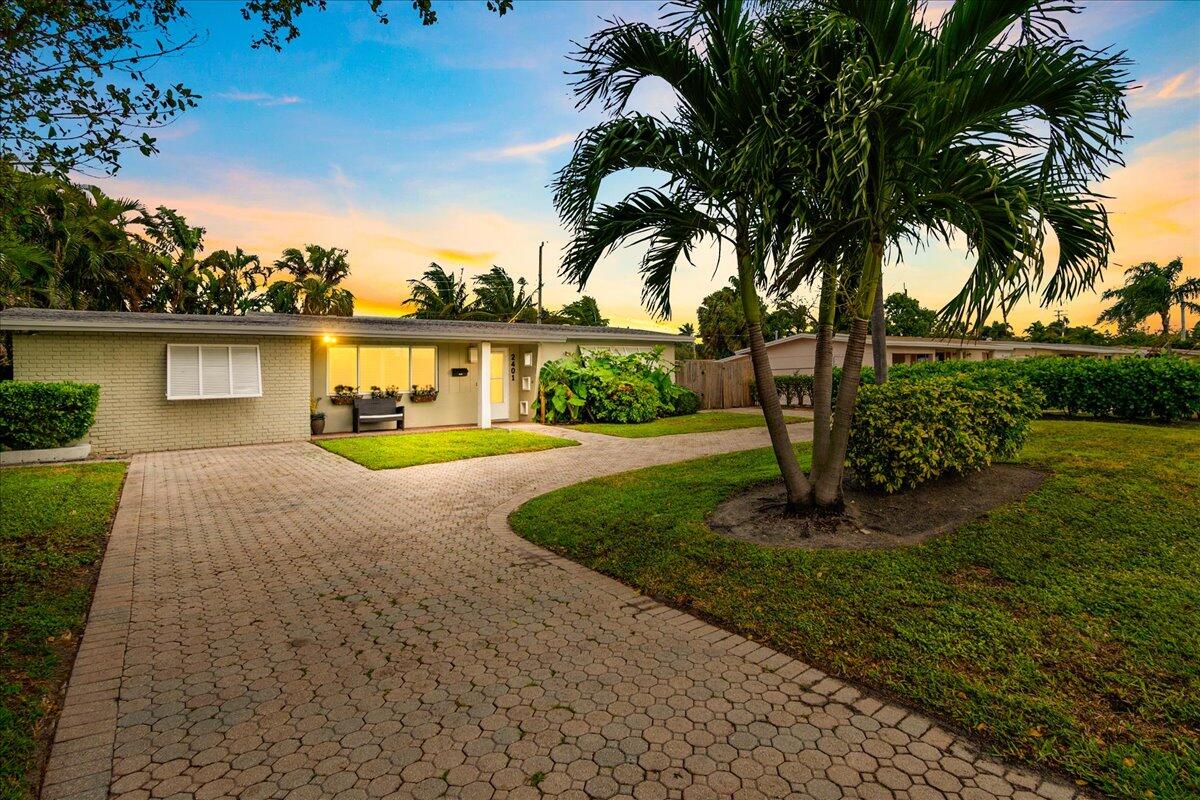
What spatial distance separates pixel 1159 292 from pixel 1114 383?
105 feet

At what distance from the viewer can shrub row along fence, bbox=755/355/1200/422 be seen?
9773 millimetres

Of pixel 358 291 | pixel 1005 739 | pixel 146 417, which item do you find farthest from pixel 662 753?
pixel 358 291

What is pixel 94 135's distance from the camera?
4168mm

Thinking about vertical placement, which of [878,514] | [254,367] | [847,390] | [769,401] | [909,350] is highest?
[909,350]

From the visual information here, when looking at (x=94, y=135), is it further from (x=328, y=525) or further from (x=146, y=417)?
(x=146, y=417)

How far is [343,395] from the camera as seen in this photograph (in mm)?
13992

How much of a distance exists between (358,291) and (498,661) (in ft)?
98.1

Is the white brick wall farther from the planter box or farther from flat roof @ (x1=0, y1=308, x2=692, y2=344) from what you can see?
the planter box

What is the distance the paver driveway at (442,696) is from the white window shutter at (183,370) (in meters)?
7.67

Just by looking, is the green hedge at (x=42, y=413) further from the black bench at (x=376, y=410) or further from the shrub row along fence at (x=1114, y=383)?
the shrub row along fence at (x=1114, y=383)

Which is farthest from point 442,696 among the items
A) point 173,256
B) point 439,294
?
point 439,294

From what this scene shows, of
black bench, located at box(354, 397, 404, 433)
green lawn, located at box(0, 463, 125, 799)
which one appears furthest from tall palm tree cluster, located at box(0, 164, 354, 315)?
green lawn, located at box(0, 463, 125, 799)

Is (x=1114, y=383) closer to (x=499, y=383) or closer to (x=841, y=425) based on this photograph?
(x=841, y=425)

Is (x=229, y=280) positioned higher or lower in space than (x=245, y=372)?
higher
